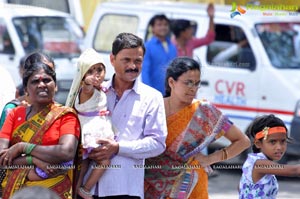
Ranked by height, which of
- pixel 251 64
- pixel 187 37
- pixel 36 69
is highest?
pixel 36 69

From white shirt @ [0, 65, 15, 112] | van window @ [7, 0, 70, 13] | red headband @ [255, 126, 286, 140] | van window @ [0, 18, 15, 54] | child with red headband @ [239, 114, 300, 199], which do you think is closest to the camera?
child with red headband @ [239, 114, 300, 199]

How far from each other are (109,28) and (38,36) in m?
1.19

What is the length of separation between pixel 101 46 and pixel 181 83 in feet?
23.1

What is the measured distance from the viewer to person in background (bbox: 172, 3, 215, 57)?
1109 cm

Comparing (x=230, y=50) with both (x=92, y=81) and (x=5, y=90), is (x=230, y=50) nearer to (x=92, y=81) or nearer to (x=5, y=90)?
(x=5, y=90)

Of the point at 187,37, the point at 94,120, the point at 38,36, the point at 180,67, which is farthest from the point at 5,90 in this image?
the point at 38,36

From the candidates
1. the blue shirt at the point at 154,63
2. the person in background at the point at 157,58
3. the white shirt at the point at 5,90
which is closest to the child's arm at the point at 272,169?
the white shirt at the point at 5,90

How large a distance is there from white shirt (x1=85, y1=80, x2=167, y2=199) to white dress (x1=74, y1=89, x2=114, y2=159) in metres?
0.07

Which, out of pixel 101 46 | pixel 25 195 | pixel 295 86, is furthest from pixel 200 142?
pixel 101 46

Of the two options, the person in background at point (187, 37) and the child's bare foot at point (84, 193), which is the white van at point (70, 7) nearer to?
the person in background at point (187, 37)

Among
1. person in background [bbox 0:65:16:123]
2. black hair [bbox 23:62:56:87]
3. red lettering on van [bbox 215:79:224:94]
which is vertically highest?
black hair [bbox 23:62:56:87]

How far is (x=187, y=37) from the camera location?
1115 cm

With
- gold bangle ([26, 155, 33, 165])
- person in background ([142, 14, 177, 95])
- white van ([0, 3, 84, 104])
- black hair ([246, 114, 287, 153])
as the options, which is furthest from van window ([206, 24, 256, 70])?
gold bangle ([26, 155, 33, 165])

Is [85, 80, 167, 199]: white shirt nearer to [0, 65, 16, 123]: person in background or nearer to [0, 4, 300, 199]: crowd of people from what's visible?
[0, 4, 300, 199]: crowd of people
